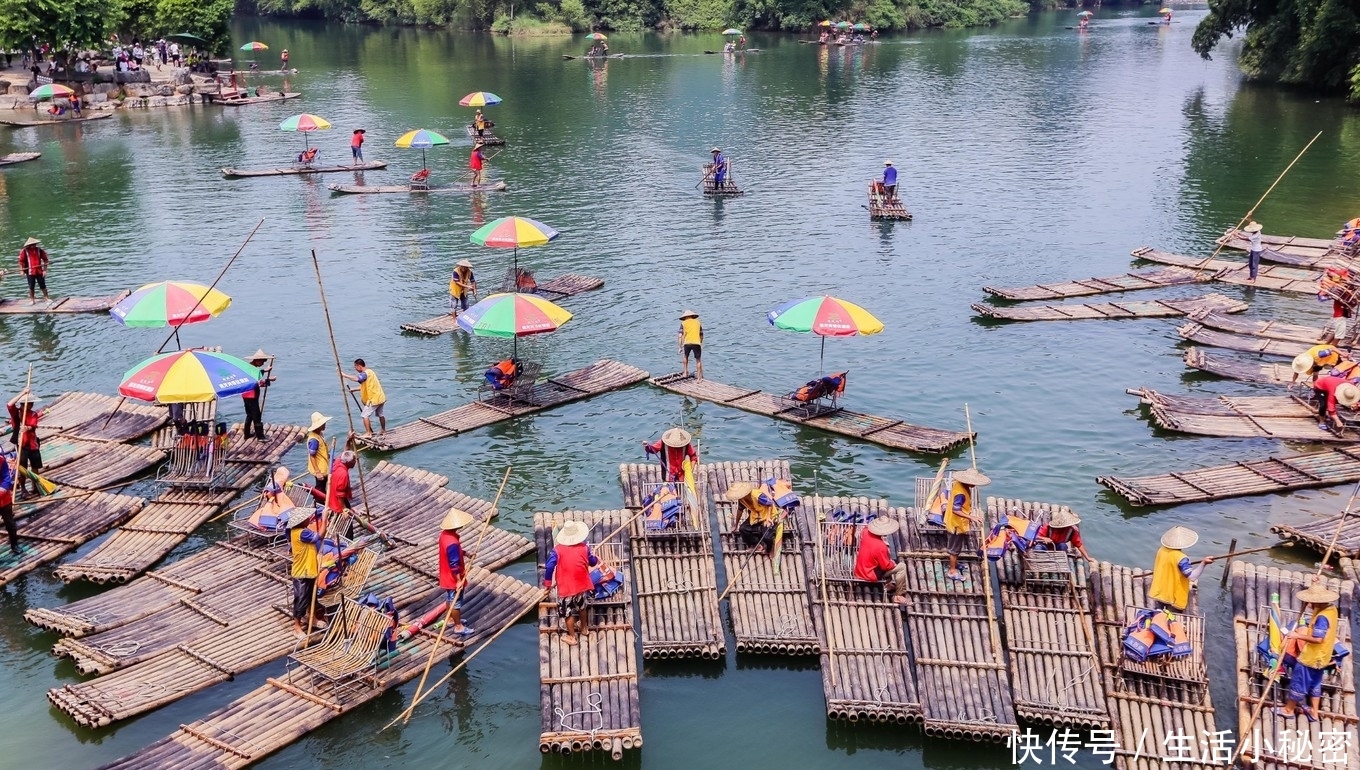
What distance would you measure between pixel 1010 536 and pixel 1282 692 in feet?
16.1

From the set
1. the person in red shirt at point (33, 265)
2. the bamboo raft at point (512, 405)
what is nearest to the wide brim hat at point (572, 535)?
the bamboo raft at point (512, 405)

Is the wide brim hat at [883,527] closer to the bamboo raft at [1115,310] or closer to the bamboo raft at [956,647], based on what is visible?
the bamboo raft at [956,647]

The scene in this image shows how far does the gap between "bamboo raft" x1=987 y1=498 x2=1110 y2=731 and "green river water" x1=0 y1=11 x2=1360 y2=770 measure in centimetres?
126

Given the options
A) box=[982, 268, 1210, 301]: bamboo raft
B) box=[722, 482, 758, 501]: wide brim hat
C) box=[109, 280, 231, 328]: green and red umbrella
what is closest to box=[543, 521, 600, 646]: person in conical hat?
box=[722, 482, 758, 501]: wide brim hat

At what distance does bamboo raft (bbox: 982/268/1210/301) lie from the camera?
38.7 metres

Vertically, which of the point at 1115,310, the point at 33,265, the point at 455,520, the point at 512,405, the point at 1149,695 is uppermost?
the point at 33,265

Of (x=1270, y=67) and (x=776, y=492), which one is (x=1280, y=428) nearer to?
(x=776, y=492)

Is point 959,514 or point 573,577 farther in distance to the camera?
point 959,514

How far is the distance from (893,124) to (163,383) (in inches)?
2295

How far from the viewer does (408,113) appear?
75750mm

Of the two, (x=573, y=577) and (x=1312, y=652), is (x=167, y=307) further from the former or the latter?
(x=1312, y=652)

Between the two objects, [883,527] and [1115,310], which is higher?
[1115,310]

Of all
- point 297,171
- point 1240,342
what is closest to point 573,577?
point 1240,342

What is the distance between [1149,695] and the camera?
17312mm
